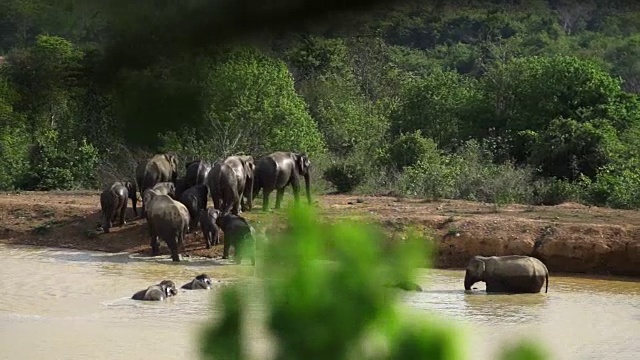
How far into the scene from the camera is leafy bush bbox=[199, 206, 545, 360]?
45.8 inches

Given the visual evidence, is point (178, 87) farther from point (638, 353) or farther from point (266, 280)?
point (638, 353)

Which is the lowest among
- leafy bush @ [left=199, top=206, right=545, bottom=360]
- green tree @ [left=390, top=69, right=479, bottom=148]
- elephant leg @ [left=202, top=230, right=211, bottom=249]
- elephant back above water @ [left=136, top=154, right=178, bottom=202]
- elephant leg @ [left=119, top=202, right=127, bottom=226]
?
elephant leg @ [left=202, top=230, right=211, bottom=249]

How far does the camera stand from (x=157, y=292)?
1304 cm

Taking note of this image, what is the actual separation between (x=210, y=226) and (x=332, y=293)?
53.0 feet

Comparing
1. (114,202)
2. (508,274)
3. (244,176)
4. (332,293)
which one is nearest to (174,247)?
(114,202)

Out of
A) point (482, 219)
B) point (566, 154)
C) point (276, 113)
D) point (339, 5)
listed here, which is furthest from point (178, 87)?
point (566, 154)

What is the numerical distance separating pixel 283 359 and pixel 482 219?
662 inches

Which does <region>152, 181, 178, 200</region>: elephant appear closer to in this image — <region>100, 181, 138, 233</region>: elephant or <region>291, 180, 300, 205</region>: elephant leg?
<region>100, 181, 138, 233</region>: elephant

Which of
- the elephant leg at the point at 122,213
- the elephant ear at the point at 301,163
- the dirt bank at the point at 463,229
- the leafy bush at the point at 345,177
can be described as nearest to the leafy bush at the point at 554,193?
the dirt bank at the point at 463,229

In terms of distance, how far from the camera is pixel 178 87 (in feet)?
4.38

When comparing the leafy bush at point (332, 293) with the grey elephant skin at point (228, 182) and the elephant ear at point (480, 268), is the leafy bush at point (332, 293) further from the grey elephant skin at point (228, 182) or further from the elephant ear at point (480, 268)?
the grey elephant skin at point (228, 182)

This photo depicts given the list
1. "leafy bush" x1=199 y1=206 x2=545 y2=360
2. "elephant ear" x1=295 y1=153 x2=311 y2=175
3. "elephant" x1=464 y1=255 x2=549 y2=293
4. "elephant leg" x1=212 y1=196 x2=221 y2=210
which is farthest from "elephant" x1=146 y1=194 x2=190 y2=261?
"leafy bush" x1=199 y1=206 x2=545 y2=360

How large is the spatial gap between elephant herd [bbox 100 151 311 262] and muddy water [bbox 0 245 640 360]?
1.79 feet

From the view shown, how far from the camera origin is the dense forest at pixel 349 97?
1257mm
